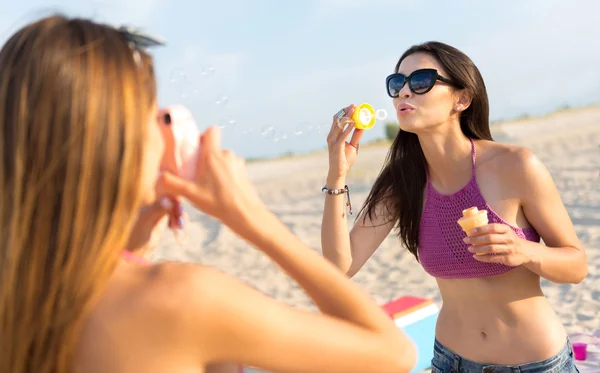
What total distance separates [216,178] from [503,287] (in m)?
1.84

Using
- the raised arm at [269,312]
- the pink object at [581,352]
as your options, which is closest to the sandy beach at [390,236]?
the pink object at [581,352]

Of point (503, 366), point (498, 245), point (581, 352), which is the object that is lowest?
point (581, 352)

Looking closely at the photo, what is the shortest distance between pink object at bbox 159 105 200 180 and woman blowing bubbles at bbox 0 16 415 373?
0.12 m

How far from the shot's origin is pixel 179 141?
1.41m

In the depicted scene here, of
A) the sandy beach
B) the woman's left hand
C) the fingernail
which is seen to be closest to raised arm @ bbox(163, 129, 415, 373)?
the fingernail

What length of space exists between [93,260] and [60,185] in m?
0.15

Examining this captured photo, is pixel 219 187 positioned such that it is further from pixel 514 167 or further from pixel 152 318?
pixel 514 167

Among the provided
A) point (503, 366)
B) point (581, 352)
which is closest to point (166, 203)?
point (503, 366)

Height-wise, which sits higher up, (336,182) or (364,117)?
(364,117)

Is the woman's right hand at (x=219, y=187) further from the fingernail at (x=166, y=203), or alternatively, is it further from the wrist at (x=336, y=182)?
the wrist at (x=336, y=182)

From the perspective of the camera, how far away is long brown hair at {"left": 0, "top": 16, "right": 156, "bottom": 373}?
3.94ft

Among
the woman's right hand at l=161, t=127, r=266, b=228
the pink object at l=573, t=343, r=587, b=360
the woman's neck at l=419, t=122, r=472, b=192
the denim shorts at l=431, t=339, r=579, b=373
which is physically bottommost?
the pink object at l=573, t=343, r=587, b=360

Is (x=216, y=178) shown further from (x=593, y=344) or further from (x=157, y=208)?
(x=593, y=344)

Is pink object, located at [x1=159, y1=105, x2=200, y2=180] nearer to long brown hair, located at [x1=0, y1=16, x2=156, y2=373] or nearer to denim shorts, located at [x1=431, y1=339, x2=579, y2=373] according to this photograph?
long brown hair, located at [x1=0, y1=16, x2=156, y2=373]
